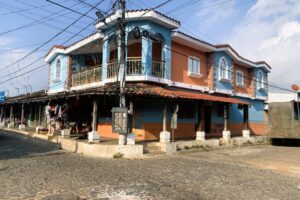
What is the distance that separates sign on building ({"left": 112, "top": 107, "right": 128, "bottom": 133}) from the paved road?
1515 mm

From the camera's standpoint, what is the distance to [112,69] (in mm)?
16781

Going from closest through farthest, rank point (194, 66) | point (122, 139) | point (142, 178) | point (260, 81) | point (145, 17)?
1. point (142, 178)
2. point (122, 139)
3. point (145, 17)
4. point (194, 66)
5. point (260, 81)

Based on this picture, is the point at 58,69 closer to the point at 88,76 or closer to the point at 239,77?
the point at 88,76

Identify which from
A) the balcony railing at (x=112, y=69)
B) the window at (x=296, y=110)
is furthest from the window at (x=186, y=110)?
the window at (x=296, y=110)

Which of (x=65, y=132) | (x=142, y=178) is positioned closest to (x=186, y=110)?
(x=65, y=132)

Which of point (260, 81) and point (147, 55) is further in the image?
point (260, 81)

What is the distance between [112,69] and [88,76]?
3.51m

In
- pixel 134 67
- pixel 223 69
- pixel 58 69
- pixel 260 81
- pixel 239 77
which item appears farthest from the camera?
pixel 260 81

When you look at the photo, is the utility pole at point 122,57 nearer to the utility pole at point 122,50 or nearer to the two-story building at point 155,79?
the utility pole at point 122,50

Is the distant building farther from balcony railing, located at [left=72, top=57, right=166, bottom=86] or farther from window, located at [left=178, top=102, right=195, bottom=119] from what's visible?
balcony railing, located at [left=72, top=57, right=166, bottom=86]

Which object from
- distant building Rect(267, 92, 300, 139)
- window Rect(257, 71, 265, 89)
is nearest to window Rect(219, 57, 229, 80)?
distant building Rect(267, 92, 300, 139)

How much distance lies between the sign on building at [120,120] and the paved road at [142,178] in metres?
1.52

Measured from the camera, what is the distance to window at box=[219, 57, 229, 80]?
2122 cm

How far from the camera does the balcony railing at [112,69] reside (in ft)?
53.9
